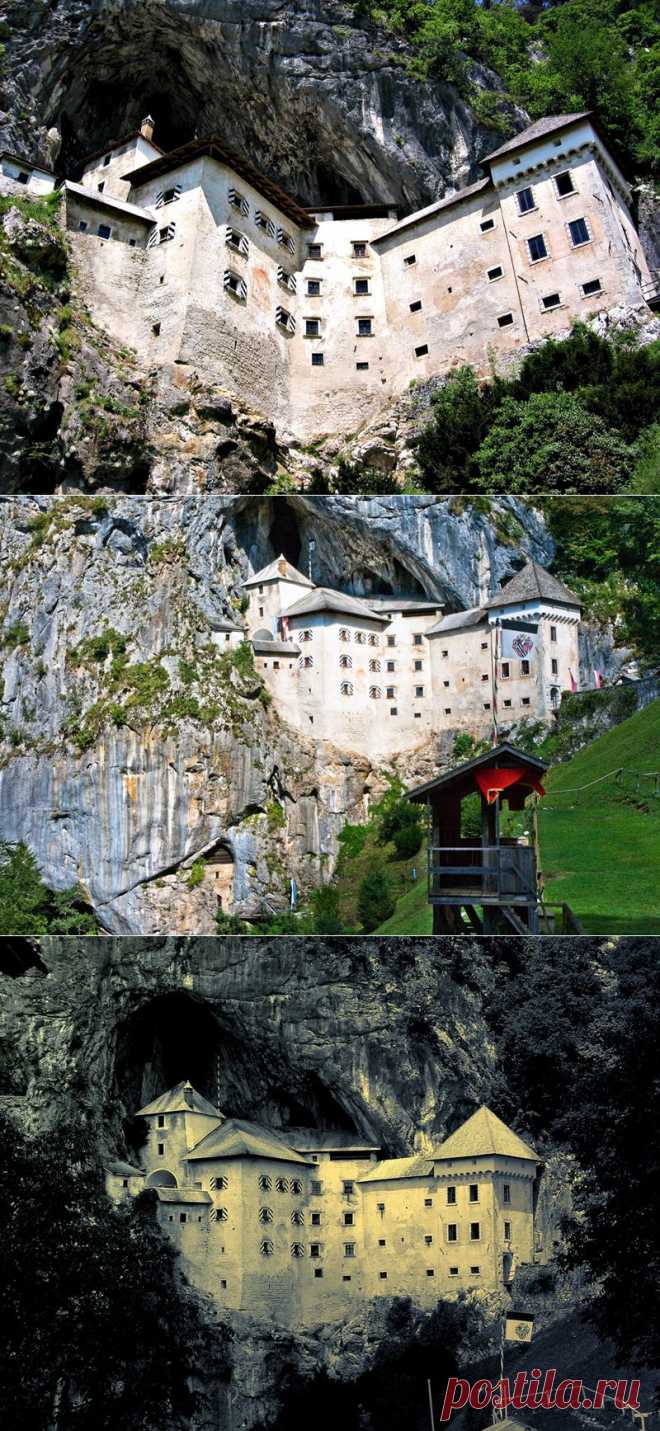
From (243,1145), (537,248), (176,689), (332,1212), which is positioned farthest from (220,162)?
(332,1212)

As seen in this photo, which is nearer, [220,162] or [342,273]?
[220,162]

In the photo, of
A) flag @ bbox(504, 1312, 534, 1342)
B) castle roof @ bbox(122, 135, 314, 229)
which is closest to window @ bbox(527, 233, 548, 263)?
castle roof @ bbox(122, 135, 314, 229)

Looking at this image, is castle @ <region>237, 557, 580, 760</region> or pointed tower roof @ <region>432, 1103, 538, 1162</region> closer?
castle @ <region>237, 557, 580, 760</region>

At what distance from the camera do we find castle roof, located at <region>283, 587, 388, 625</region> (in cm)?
1273

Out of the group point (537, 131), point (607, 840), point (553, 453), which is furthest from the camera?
point (537, 131)

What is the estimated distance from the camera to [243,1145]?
13992 millimetres

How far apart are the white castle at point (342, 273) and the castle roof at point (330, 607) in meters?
16.9

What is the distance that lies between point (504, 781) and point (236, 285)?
2158 cm

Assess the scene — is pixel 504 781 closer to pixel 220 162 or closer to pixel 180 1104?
pixel 180 1104

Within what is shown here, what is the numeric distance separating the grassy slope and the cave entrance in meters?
3.36

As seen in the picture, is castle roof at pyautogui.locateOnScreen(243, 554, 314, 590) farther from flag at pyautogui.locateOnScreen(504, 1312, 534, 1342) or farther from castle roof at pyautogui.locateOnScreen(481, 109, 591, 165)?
castle roof at pyautogui.locateOnScreen(481, 109, 591, 165)

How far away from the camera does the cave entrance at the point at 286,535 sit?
42.1 ft

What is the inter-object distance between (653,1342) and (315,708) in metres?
7.09

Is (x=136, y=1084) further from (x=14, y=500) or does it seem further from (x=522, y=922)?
(x=14, y=500)
